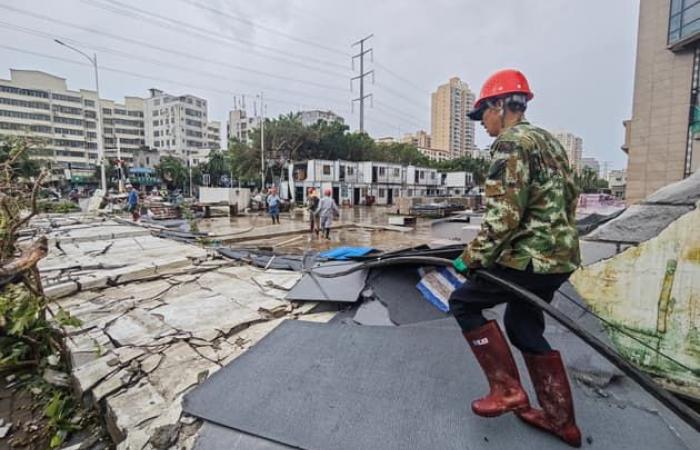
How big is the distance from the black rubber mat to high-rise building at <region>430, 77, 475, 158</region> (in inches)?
2836

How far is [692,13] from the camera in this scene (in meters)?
9.84

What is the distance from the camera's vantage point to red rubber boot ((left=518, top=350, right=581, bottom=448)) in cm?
139

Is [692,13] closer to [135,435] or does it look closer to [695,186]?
[695,186]

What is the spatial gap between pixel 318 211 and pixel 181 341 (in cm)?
893

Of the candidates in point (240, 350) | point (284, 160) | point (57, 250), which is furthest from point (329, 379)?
point (284, 160)

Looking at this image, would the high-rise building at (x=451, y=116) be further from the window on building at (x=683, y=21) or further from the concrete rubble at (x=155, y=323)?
the concrete rubble at (x=155, y=323)

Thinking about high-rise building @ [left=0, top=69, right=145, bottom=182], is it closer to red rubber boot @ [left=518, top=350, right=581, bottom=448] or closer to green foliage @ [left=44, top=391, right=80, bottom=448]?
green foliage @ [left=44, top=391, right=80, bottom=448]

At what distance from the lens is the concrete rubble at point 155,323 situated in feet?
5.77

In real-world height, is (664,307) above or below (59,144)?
below

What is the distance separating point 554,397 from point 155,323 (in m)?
3.03

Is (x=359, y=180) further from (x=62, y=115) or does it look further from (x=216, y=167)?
(x=62, y=115)

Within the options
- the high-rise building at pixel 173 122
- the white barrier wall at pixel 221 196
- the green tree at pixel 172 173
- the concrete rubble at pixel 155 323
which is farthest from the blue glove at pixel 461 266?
the high-rise building at pixel 173 122

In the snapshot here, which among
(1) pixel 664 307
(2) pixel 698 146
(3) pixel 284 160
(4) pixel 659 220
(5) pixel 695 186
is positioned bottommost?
(1) pixel 664 307

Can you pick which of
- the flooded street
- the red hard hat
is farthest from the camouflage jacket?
the flooded street
